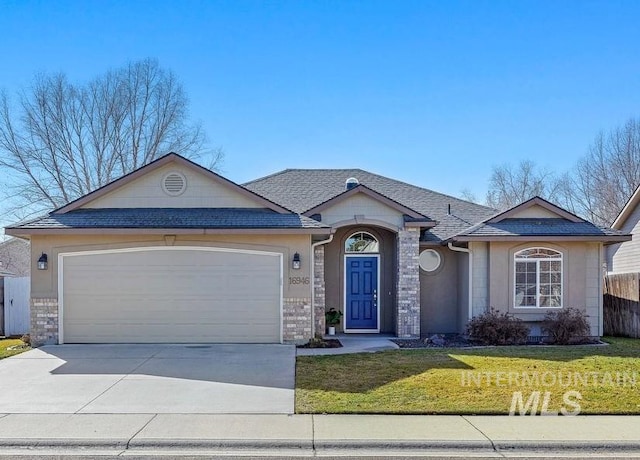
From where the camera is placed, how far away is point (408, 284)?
14.6m

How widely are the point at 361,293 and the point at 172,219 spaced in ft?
19.3

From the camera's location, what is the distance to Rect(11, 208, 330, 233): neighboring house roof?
504 inches

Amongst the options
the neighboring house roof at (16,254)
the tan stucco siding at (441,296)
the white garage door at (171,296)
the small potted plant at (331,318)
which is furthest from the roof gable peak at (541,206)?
the neighboring house roof at (16,254)

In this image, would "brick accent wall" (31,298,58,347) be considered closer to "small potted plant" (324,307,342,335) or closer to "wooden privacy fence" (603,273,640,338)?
"small potted plant" (324,307,342,335)

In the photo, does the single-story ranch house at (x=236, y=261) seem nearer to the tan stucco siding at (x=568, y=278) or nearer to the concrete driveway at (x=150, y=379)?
the tan stucco siding at (x=568, y=278)

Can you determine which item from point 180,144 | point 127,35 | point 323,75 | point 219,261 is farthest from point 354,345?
point 180,144

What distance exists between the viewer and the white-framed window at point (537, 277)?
14.5m

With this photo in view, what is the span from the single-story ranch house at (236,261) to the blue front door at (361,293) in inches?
26.4

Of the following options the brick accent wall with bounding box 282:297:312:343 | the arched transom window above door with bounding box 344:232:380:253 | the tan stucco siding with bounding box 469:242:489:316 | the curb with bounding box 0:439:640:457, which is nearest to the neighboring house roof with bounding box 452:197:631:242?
the tan stucco siding with bounding box 469:242:489:316

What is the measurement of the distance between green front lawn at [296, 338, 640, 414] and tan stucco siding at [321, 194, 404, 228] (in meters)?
3.92

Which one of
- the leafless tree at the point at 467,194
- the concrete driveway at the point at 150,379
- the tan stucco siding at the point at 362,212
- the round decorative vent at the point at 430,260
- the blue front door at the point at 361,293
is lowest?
the concrete driveway at the point at 150,379

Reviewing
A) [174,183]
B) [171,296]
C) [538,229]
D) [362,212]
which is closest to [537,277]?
[538,229]

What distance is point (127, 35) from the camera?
17.5 metres

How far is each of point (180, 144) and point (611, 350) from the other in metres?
25.0
